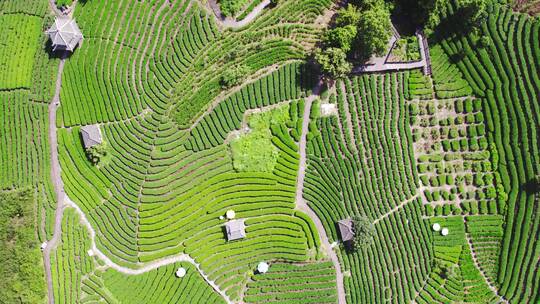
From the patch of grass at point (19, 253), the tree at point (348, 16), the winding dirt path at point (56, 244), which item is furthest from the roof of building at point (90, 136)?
the tree at point (348, 16)

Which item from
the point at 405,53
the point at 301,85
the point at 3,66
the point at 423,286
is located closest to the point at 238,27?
the point at 301,85

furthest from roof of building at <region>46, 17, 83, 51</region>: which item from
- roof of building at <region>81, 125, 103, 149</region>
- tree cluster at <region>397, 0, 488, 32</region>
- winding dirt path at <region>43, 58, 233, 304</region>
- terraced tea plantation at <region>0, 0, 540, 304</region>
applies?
tree cluster at <region>397, 0, 488, 32</region>

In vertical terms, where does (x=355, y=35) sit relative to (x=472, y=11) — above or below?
below

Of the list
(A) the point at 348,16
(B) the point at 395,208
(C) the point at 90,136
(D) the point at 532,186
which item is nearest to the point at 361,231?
(B) the point at 395,208

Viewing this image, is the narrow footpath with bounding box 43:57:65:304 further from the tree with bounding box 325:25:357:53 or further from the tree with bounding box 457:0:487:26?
the tree with bounding box 457:0:487:26

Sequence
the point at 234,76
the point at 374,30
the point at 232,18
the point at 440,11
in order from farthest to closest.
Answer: the point at 232,18 → the point at 234,76 → the point at 440,11 → the point at 374,30

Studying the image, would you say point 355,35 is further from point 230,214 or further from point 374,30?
point 230,214

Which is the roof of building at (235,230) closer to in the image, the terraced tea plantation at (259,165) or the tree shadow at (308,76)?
the terraced tea plantation at (259,165)
